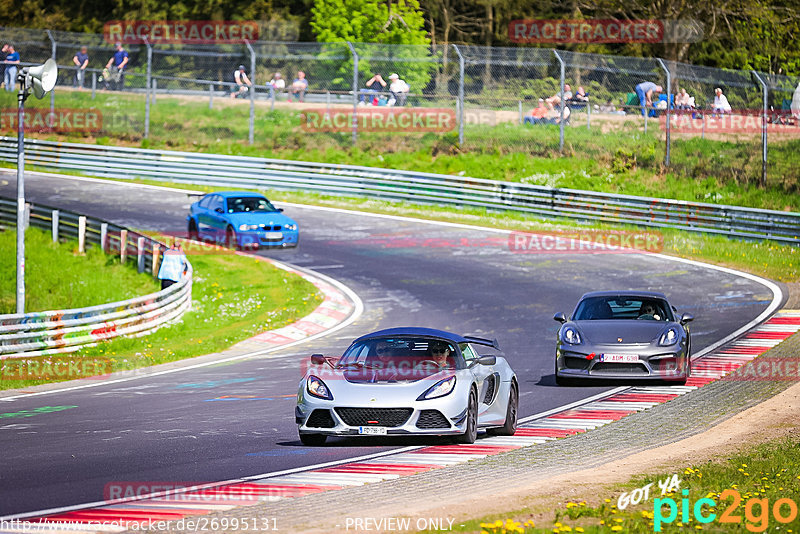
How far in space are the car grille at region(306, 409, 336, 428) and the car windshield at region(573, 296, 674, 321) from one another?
6.44 meters

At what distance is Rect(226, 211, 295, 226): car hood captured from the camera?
94.4ft

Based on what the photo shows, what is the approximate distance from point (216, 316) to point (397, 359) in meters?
12.4

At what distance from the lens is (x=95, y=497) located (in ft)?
29.1

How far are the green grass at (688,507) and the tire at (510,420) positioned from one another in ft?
8.32

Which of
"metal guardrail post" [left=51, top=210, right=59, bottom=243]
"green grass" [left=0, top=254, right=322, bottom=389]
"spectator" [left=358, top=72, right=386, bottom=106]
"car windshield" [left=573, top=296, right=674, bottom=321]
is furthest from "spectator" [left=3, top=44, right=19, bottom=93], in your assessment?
"car windshield" [left=573, top=296, right=674, bottom=321]

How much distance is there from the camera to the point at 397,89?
3859 centimetres

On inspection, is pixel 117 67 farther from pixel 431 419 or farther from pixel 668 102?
pixel 431 419

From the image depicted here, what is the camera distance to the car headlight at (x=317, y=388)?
10969mm

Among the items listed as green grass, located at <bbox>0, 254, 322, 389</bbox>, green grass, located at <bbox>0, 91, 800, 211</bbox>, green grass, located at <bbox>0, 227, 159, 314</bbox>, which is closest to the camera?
green grass, located at <bbox>0, 254, 322, 389</bbox>

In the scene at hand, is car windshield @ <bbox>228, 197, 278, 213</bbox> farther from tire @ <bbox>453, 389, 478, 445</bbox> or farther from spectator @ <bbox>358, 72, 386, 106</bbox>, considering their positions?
tire @ <bbox>453, 389, 478, 445</bbox>

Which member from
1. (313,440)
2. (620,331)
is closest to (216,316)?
(620,331)

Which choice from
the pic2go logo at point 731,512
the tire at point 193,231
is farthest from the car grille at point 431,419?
the tire at point 193,231

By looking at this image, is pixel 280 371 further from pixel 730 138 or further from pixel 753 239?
pixel 730 138

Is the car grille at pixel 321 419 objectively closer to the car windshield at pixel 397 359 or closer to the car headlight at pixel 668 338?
the car windshield at pixel 397 359
